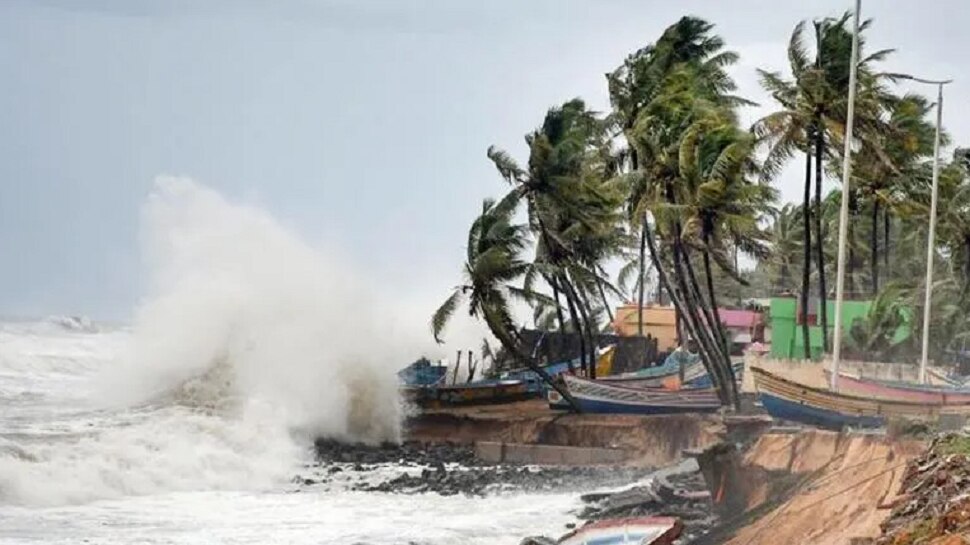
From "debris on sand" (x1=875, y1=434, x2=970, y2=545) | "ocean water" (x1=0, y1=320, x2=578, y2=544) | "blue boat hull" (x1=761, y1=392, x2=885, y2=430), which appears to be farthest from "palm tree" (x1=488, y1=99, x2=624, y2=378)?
"debris on sand" (x1=875, y1=434, x2=970, y2=545)

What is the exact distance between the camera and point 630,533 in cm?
1566

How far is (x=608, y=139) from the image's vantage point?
40.7 meters

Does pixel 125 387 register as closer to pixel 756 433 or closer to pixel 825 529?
pixel 756 433

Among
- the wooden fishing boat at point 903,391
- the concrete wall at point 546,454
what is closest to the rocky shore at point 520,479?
the concrete wall at point 546,454

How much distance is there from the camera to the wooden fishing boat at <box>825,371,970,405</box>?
23906mm

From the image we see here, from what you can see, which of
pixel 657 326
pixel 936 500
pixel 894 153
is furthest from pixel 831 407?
pixel 657 326

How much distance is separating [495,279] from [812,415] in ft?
43.5

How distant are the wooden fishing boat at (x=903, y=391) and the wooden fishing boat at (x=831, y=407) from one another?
2.17ft

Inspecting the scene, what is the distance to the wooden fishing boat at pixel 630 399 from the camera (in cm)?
3216

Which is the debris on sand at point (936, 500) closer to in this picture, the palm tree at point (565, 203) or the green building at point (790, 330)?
the palm tree at point (565, 203)

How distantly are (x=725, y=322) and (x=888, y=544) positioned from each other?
43203 mm

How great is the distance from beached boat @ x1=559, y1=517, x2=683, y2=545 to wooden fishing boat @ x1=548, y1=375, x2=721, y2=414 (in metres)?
16.2

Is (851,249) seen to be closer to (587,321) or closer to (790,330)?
(790,330)

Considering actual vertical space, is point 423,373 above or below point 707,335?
below
